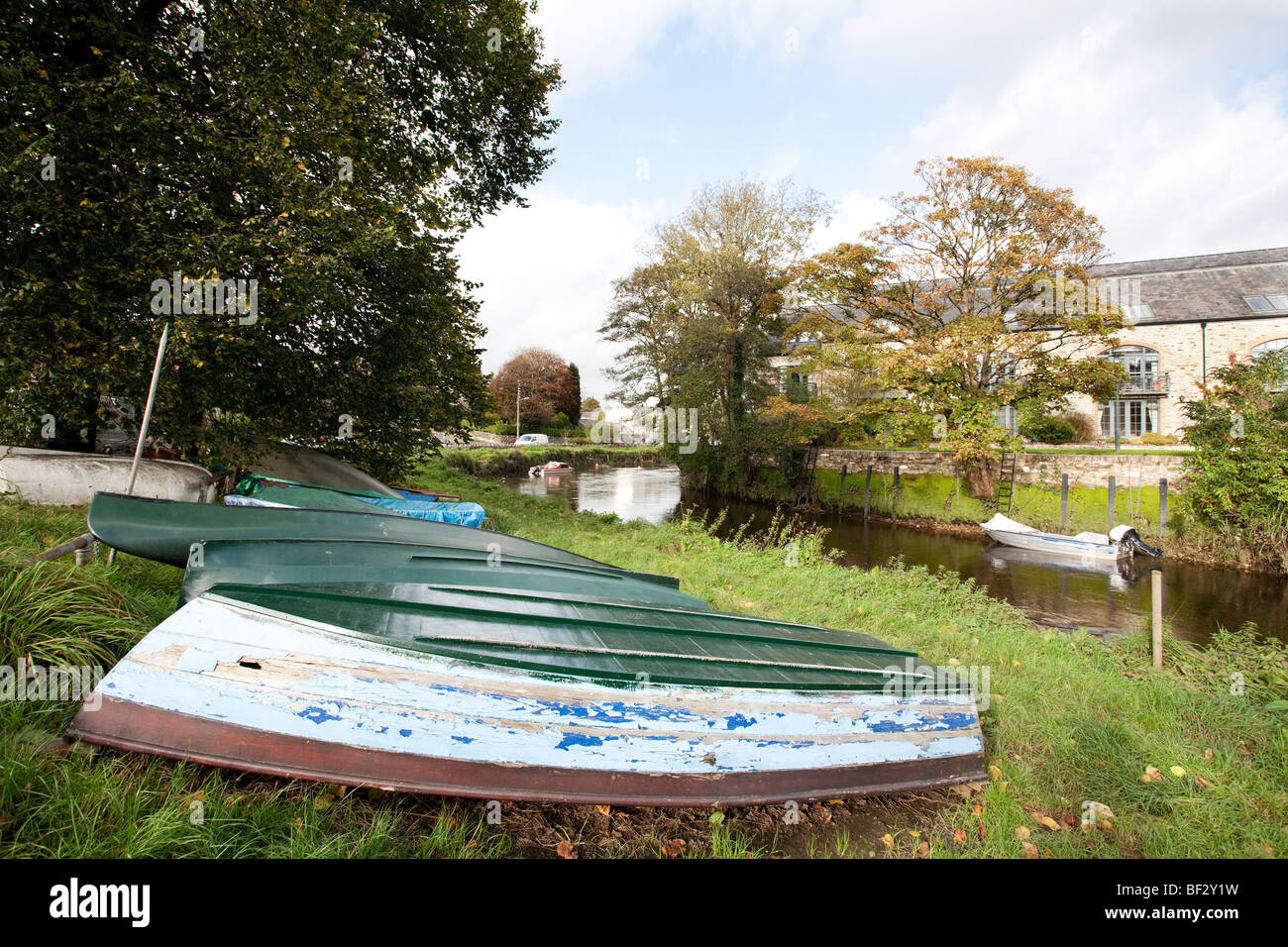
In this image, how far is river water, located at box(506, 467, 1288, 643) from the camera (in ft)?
30.4

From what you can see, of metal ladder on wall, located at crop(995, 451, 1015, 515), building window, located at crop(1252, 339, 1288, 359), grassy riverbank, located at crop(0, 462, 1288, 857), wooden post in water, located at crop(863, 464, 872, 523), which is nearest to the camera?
grassy riverbank, located at crop(0, 462, 1288, 857)

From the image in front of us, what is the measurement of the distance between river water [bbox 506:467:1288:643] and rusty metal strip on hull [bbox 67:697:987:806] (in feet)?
29.6

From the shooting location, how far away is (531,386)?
48000 mm

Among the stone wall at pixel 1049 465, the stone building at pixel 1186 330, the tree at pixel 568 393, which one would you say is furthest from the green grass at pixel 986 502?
the tree at pixel 568 393

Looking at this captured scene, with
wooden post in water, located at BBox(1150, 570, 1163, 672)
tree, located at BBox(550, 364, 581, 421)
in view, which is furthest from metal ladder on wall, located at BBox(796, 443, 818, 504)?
tree, located at BBox(550, 364, 581, 421)

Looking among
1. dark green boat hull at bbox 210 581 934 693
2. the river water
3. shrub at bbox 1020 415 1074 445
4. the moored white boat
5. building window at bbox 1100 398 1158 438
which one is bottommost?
the river water

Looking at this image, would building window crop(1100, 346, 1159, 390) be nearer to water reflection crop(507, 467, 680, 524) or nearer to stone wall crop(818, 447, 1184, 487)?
stone wall crop(818, 447, 1184, 487)

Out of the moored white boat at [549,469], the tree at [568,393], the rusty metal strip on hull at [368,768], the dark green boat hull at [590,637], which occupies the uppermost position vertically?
the tree at [568,393]

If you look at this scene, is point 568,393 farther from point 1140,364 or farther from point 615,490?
point 1140,364

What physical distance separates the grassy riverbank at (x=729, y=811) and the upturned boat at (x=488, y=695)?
138mm

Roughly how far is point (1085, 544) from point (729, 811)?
14.5m

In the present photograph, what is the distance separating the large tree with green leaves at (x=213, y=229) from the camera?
5.06 m

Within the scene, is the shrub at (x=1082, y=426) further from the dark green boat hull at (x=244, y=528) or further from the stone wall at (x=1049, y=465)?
the dark green boat hull at (x=244, y=528)

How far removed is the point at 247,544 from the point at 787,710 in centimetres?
274
